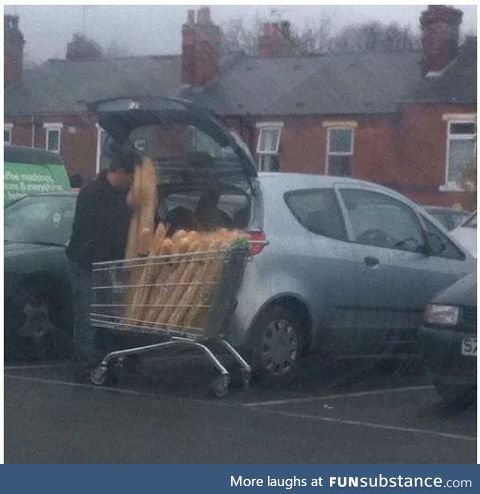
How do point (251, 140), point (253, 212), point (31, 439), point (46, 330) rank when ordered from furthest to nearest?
point (46, 330)
point (253, 212)
point (251, 140)
point (31, 439)

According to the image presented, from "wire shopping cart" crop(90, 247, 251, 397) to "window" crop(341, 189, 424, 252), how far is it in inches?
27.2

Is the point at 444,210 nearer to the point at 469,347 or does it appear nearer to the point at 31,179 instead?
the point at 469,347

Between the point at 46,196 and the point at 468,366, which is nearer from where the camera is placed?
the point at 468,366

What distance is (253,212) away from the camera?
810 cm

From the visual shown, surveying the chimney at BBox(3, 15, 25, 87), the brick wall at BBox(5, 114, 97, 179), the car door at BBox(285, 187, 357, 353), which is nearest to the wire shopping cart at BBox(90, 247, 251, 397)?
the car door at BBox(285, 187, 357, 353)

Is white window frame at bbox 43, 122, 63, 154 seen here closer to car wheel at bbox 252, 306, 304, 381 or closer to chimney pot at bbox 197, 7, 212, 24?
chimney pot at bbox 197, 7, 212, 24

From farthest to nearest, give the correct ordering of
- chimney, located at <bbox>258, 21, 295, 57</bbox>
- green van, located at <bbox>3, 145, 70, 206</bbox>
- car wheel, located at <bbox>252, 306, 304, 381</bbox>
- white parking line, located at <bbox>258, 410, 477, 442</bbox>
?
car wheel, located at <bbox>252, 306, 304, 381</bbox> < green van, located at <bbox>3, 145, 70, 206</bbox> < white parking line, located at <bbox>258, 410, 477, 442</bbox> < chimney, located at <bbox>258, 21, 295, 57</bbox>

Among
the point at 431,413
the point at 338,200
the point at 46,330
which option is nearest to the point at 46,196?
the point at 46,330

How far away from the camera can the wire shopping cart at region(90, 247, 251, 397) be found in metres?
7.89

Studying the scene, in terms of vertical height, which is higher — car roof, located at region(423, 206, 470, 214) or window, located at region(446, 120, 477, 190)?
window, located at region(446, 120, 477, 190)

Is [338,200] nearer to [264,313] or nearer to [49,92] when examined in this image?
[264,313]

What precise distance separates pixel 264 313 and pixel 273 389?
0.43 m

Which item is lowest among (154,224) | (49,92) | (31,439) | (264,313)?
(31,439)

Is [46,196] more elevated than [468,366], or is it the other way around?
[46,196]
